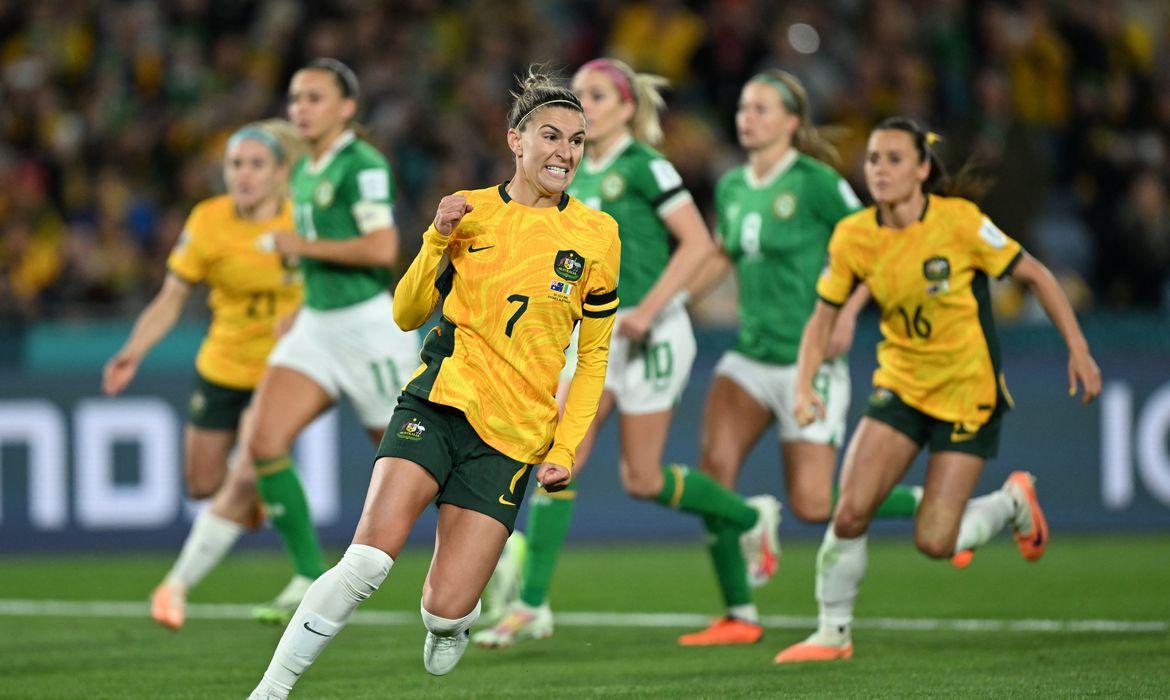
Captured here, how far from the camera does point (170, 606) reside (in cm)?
804

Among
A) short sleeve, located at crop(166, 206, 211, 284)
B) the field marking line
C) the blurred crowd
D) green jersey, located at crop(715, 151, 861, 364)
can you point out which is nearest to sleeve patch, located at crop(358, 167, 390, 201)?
short sleeve, located at crop(166, 206, 211, 284)

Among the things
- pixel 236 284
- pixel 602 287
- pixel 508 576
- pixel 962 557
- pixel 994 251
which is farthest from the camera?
pixel 236 284

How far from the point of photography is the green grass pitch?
631 centimetres

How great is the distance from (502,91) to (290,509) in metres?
7.91

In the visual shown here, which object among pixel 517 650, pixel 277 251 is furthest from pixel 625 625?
pixel 277 251

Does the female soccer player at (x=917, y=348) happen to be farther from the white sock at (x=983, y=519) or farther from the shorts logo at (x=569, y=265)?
the shorts logo at (x=569, y=265)

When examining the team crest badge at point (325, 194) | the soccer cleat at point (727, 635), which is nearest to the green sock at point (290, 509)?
the team crest badge at point (325, 194)

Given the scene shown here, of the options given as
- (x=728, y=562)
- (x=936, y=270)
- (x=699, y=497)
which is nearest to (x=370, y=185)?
(x=699, y=497)

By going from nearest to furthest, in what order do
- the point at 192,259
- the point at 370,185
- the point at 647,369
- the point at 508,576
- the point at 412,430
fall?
the point at 412,430 → the point at 647,369 → the point at 370,185 → the point at 508,576 → the point at 192,259

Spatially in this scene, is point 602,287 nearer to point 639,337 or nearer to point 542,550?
point 639,337

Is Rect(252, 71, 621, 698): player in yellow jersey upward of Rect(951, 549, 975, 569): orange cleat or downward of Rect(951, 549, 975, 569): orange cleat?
upward

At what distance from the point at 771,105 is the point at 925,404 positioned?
1.75 meters

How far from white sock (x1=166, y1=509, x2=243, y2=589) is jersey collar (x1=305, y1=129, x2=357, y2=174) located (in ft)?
6.11

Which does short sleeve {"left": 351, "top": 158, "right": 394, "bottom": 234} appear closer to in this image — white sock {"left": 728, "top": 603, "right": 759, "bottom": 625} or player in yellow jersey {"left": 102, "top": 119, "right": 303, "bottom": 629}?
player in yellow jersey {"left": 102, "top": 119, "right": 303, "bottom": 629}
